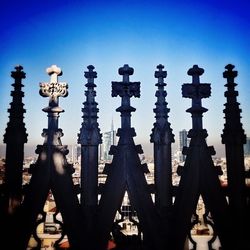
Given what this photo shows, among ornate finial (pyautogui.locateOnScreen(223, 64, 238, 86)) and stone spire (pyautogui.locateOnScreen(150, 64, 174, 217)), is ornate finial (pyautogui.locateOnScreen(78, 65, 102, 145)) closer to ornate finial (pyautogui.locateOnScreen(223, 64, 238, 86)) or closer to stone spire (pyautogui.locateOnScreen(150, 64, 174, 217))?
stone spire (pyautogui.locateOnScreen(150, 64, 174, 217))

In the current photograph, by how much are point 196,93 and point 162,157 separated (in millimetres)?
1385

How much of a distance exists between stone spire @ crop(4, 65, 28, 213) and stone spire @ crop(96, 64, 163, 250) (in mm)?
1568

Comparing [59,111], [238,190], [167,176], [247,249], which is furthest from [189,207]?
[59,111]

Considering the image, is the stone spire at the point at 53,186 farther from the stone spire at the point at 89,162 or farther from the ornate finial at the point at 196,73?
the ornate finial at the point at 196,73

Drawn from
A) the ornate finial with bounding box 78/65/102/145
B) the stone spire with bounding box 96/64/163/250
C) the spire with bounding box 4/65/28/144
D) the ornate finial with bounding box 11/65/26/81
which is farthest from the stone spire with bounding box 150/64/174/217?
the ornate finial with bounding box 11/65/26/81

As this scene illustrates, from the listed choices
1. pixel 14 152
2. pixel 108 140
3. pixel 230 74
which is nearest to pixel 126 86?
pixel 230 74

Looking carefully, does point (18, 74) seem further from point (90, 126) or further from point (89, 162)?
point (89, 162)

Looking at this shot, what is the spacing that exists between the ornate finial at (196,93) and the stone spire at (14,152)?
3.13 m

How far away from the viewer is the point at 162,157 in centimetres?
455

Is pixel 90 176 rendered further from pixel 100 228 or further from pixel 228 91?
pixel 228 91

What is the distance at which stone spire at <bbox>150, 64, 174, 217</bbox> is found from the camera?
14.6 feet

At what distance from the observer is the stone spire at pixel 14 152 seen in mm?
4453

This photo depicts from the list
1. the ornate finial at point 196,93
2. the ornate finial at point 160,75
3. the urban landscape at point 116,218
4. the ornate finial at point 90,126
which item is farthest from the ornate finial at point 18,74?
the ornate finial at point 196,93

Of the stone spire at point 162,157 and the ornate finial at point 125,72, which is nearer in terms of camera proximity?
the stone spire at point 162,157
